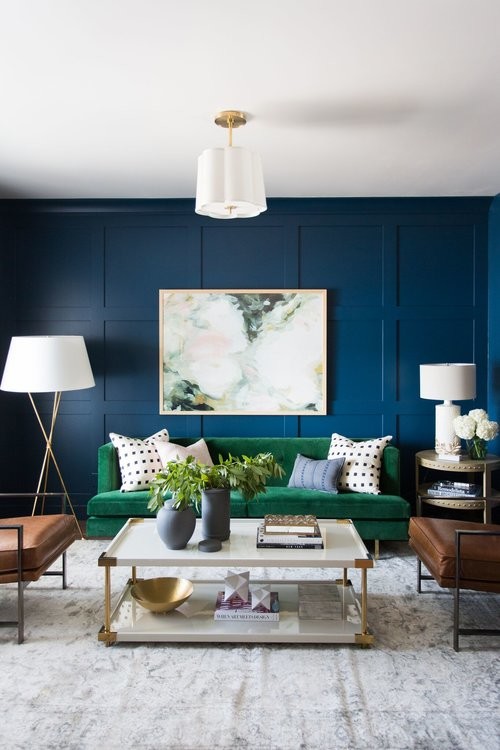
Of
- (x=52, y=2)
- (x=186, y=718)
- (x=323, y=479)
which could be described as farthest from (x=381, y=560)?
(x=52, y=2)

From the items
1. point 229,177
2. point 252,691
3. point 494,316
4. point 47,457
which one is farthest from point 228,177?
point 494,316

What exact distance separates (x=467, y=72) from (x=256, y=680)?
9.34 feet

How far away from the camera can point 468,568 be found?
3088 millimetres

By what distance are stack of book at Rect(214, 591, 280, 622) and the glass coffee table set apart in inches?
0.9

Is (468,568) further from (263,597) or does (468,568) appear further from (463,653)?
(263,597)

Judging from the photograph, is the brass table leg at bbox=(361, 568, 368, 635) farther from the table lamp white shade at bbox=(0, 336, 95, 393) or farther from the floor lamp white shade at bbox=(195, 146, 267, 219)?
the table lamp white shade at bbox=(0, 336, 95, 393)

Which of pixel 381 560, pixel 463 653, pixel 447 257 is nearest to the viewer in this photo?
pixel 463 653

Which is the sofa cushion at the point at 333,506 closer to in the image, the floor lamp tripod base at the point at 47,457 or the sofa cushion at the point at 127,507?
the sofa cushion at the point at 127,507

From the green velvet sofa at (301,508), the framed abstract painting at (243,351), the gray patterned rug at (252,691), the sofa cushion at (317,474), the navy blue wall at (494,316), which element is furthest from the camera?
the framed abstract painting at (243,351)

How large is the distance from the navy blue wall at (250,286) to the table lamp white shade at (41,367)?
78 cm

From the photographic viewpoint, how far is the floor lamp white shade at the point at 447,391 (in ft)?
15.4

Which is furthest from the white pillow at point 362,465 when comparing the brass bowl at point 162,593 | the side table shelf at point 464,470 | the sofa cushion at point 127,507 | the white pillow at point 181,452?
the brass bowl at point 162,593

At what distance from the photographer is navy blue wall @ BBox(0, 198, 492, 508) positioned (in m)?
5.25

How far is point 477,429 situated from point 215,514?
2.28 metres
